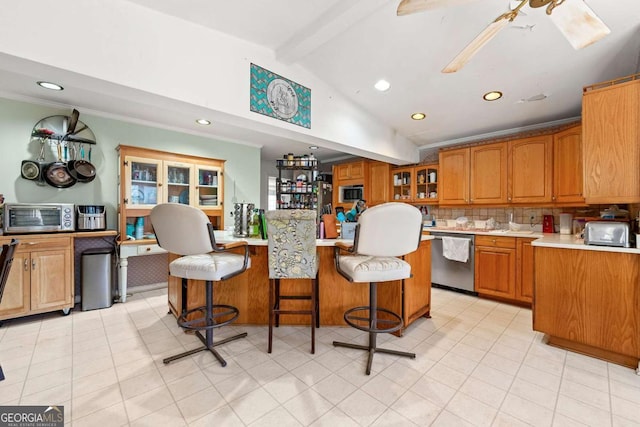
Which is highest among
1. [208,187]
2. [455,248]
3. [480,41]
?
[480,41]

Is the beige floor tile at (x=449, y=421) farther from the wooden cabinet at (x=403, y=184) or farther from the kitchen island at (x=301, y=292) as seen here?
the wooden cabinet at (x=403, y=184)

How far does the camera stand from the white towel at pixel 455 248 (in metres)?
3.56

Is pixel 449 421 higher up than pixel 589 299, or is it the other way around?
pixel 589 299

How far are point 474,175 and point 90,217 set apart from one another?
16.5 feet

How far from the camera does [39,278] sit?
8.95ft

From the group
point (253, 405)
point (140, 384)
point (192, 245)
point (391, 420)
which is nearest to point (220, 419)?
point (253, 405)

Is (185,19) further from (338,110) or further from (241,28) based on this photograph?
(338,110)

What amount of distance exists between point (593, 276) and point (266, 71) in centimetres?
317

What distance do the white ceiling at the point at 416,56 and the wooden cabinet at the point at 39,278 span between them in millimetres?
1637

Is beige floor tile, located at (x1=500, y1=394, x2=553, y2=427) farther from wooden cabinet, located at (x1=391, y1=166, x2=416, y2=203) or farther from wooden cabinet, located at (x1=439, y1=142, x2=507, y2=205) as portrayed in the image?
wooden cabinet, located at (x1=391, y1=166, x2=416, y2=203)

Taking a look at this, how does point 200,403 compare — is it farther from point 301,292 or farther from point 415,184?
point 415,184

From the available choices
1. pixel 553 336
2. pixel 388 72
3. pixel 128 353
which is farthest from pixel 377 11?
pixel 128 353

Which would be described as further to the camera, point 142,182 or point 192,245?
point 142,182

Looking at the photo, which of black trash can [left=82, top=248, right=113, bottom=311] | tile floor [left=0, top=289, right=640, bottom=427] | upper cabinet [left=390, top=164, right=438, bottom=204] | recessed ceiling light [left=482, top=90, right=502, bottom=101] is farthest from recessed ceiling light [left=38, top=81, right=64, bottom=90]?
upper cabinet [left=390, top=164, right=438, bottom=204]
